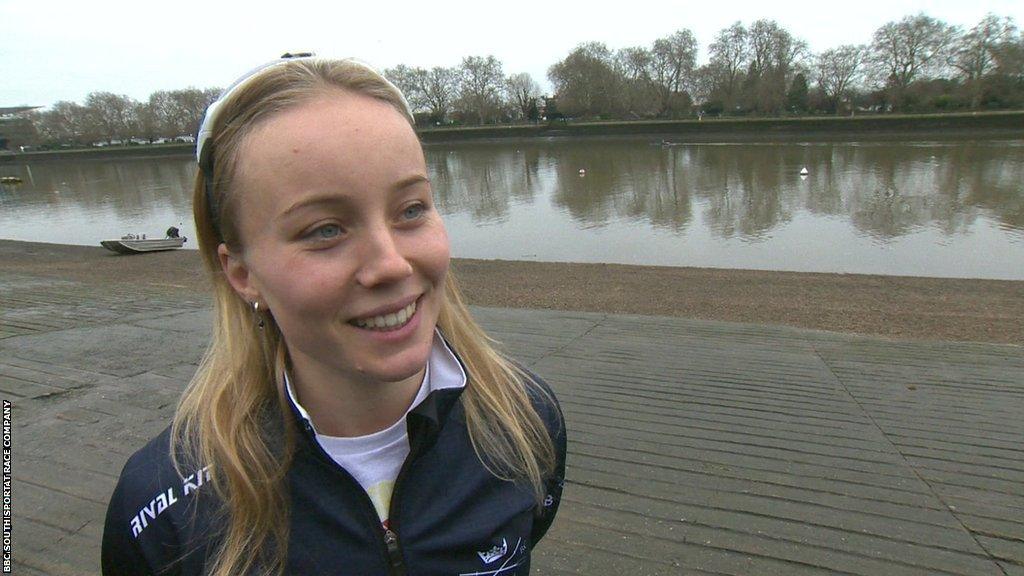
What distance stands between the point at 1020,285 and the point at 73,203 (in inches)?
1665

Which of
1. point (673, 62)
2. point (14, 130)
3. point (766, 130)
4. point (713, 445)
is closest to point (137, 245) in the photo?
point (713, 445)

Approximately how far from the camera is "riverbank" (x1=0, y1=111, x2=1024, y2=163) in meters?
50.0

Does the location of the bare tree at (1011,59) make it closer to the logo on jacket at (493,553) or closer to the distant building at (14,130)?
the logo on jacket at (493,553)

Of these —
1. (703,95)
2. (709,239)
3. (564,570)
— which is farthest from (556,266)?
(703,95)

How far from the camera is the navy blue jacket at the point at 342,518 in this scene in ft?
4.14

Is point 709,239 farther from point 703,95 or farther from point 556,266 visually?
point 703,95

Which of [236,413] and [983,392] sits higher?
[236,413]

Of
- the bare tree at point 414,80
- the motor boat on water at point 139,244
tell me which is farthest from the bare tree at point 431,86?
the motor boat on water at point 139,244

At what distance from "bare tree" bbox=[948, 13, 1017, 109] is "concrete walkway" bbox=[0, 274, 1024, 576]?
7245cm

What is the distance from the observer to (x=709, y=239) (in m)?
18.5

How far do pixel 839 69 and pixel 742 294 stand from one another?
77447 mm

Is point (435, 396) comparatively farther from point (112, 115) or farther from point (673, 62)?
point (112, 115)

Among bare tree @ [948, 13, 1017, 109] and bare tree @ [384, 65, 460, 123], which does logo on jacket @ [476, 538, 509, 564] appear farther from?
bare tree @ [384, 65, 460, 123]

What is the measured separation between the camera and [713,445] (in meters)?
3.90
